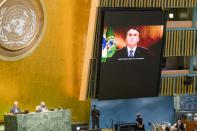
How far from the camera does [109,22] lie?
66.6ft

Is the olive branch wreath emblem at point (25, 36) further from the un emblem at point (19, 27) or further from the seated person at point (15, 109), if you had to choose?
the seated person at point (15, 109)

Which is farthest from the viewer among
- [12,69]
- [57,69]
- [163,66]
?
[163,66]

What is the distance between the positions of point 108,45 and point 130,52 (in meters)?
1.00

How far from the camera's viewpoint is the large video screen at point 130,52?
67.2 ft

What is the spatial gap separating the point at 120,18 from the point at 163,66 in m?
3.29

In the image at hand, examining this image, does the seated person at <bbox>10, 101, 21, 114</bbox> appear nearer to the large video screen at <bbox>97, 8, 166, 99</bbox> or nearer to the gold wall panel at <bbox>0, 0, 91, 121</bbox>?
the gold wall panel at <bbox>0, 0, 91, 121</bbox>

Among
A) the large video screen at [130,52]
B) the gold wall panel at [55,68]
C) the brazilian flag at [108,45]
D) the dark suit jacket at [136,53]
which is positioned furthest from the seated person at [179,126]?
the brazilian flag at [108,45]

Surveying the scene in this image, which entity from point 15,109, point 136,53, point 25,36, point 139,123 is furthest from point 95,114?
point 15,109

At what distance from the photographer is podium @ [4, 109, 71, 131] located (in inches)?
656

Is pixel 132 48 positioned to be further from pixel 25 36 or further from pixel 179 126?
pixel 25 36

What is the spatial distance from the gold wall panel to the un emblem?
0.27 meters

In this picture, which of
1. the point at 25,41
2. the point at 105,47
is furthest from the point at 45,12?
the point at 105,47

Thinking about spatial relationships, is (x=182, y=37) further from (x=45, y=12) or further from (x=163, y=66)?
(x=45, y=12)

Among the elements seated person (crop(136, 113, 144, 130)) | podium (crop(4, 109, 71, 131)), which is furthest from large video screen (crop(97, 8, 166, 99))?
podium (crop(4, 109, 71, 131))
